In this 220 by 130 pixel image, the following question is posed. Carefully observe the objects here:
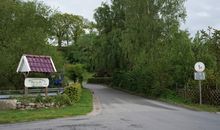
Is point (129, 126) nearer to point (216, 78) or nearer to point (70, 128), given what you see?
point (70, 128)

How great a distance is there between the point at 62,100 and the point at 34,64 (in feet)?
10.7

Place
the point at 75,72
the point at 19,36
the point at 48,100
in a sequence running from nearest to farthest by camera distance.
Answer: the point at 48,100, the point at 19,36, the point at 75,72

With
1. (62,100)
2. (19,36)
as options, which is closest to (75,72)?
(19,36)

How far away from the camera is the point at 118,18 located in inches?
2307

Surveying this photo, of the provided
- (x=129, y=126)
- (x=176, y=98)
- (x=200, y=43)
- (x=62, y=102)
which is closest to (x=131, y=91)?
(x=200, y=43)

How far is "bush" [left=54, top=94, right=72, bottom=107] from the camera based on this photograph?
25.5 meters

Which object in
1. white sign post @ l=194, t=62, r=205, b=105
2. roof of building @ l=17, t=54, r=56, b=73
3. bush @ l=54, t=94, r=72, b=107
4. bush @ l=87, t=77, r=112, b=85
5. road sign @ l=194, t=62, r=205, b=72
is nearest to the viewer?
bush @ l=54, t=94, r=72, b=107

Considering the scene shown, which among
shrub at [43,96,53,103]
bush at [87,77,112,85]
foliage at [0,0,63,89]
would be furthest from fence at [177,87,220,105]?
bush at [87,77,112,85]

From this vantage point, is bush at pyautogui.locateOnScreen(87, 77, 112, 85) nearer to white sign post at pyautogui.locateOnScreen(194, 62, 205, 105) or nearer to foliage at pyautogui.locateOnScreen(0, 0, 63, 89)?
foliage at pyautogui.locateOnScreen(0, 0, 63, 89)

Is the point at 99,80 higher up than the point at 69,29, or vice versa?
the point at 69,29

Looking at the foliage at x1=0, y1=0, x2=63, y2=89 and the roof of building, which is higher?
the foliage at x1=0, y1=0, x2=63, y2=89

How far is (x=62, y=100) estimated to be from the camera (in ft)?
85.7

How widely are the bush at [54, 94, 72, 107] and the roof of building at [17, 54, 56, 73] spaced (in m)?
2.38

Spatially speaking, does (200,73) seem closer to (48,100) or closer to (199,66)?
(199,66)
